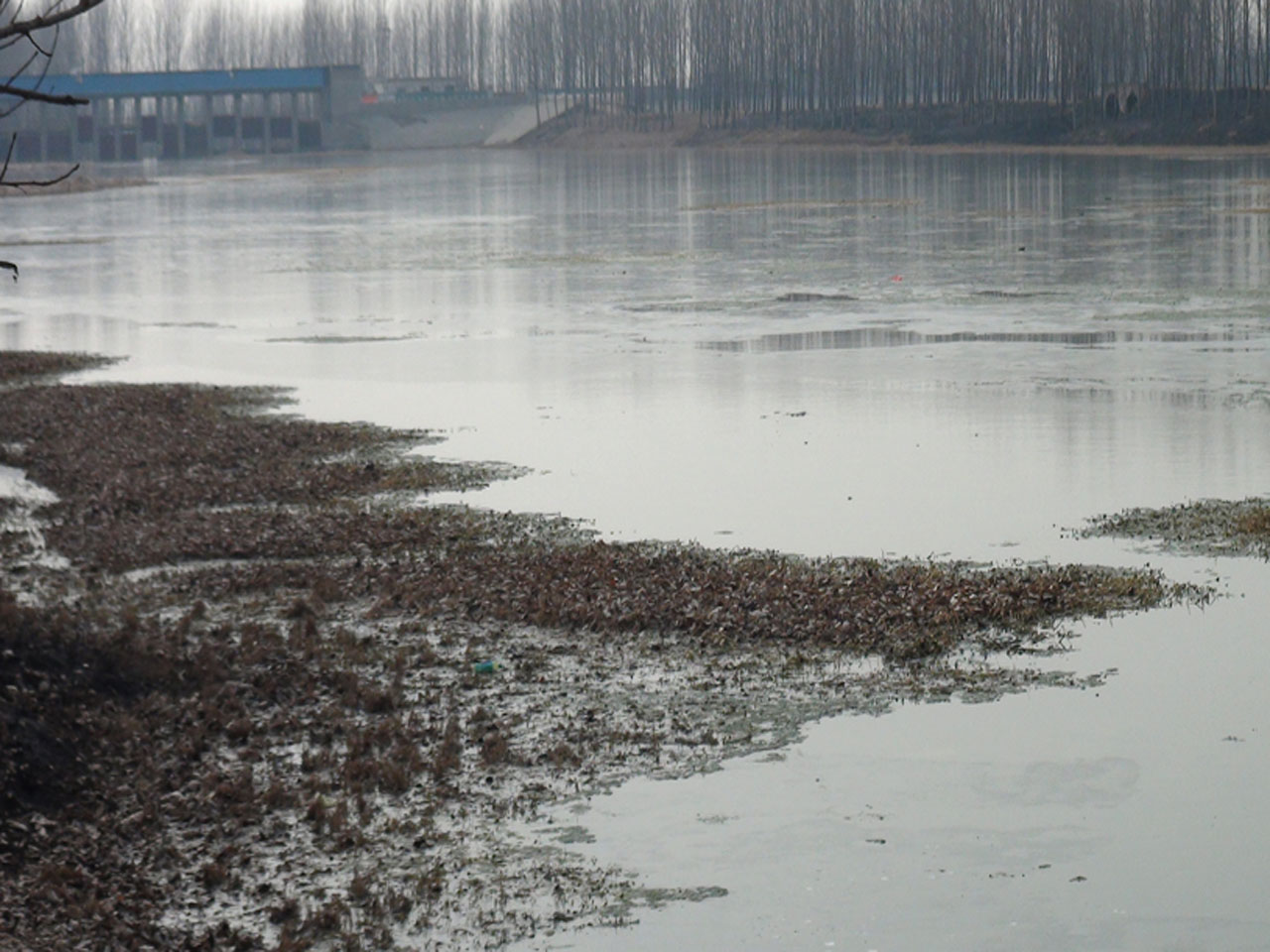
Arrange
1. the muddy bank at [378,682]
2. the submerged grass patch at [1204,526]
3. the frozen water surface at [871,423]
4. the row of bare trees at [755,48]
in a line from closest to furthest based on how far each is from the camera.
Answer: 1. the muddy bank at [378,682]
2. the frozen water surface at [871,423]
3. the submerged grass patch at [1204,526]
4. the row of bare trees at [755,48]

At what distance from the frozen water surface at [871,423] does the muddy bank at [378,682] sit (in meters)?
0.43

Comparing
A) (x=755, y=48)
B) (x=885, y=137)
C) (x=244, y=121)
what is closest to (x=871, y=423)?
→ (x=885, y=137)

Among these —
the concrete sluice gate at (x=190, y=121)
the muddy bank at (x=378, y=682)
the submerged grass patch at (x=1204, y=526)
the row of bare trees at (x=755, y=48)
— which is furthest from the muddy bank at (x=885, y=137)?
the muddy bank at (x=378, y=682)

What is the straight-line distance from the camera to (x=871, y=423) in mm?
14984

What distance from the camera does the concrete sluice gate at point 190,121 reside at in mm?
119812

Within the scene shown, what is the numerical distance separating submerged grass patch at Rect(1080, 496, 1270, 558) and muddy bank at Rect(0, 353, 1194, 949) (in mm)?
852

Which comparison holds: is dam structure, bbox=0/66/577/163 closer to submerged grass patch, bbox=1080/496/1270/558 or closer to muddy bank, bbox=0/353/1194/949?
muddy bank, bbox=0/353/1194/949

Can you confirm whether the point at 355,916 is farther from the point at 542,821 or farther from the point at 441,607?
the point at 441,607

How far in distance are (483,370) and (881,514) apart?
792cm

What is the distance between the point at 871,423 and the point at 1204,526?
13.9 ft

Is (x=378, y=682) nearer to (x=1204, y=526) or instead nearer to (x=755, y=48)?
(x=1204, y=526)

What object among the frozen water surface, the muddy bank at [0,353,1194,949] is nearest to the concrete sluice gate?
the frozen water surface

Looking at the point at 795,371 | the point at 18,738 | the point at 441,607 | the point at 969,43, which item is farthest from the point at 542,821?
the point at 969,43

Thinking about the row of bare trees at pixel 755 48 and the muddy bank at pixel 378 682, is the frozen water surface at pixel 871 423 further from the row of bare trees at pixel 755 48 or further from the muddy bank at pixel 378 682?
the row of bare trees at pixel 755 48
